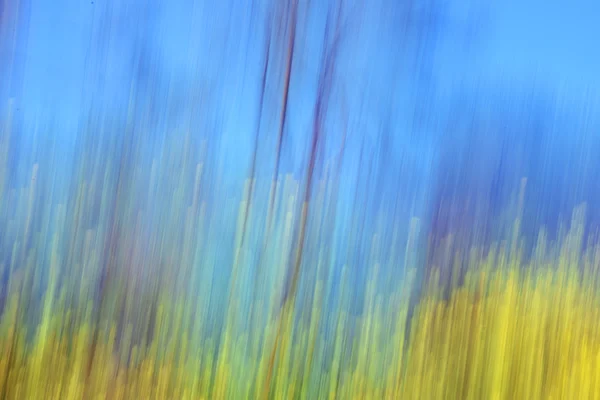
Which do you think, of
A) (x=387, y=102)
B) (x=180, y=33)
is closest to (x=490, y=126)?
(x=387, y=102)

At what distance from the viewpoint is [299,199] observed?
506 mm

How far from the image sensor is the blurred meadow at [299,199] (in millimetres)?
479

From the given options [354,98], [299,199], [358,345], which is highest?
[354,98]

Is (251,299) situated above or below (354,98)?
below

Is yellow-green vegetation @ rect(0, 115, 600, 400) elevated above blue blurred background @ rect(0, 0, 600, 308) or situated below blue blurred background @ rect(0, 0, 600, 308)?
below

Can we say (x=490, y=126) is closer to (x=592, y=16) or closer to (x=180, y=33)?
(x=592, y=16)

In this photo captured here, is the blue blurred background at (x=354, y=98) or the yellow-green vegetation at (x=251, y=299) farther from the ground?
the blue blurred background at (x=354, y=98)

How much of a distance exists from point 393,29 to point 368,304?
0.27 metres

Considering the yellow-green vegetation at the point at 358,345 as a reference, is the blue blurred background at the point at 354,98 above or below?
above

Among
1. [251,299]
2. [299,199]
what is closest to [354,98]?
[299,199]

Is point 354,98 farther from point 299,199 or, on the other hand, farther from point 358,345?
point 358,345

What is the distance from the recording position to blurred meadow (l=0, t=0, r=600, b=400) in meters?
0.48

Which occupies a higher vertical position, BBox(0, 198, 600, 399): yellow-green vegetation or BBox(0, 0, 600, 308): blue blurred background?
BBox(0, 0, 600, 308): blue blurred background

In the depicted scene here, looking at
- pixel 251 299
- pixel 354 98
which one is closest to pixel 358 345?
pixel 251 299
